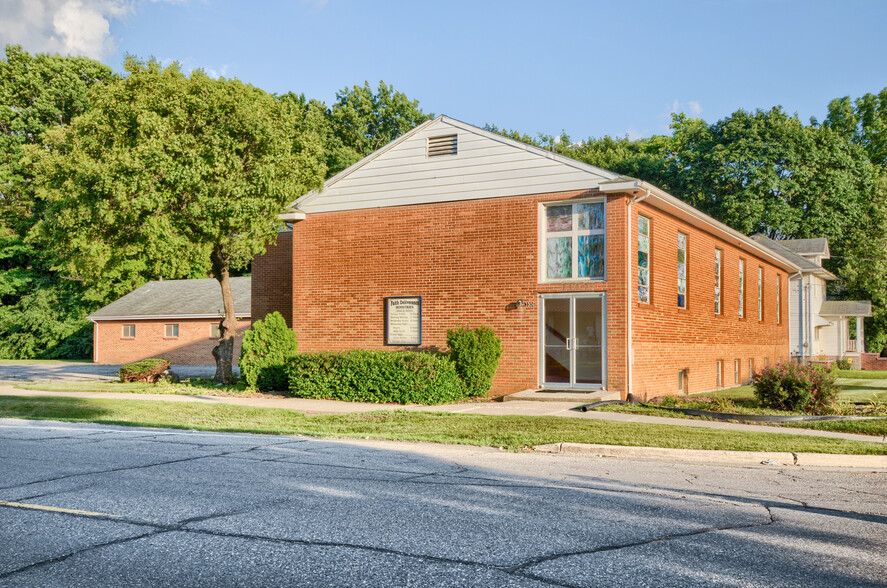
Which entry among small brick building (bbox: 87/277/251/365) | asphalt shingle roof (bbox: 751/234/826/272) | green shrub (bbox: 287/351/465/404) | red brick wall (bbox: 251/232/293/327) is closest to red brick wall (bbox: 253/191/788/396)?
red brick wall (bbox: 251/232/293/327)

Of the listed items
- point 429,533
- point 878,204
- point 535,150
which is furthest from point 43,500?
point 878,204

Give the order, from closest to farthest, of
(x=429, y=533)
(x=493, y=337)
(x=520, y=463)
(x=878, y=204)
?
(x=429, y=533)
(x=520, y=463)
(x=493, y=337)
(x=878, y=204)

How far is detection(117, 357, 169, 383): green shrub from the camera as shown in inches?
999

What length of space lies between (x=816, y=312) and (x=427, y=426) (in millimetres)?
37098

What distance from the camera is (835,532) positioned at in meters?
6.13

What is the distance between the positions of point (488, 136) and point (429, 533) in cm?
1527

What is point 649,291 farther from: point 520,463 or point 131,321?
point 131,321

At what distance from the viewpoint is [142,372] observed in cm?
2542

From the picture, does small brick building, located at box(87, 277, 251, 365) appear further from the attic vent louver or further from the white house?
the white house

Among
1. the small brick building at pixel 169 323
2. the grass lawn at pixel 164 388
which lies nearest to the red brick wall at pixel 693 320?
the grass lawn at pixel 164 388

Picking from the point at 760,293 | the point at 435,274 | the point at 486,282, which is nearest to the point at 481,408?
the point at 486,282

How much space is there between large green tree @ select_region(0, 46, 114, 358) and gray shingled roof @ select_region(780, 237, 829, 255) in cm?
4329

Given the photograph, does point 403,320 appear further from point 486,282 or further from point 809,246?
point 809,246

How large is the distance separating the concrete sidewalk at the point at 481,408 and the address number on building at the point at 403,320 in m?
3.04
